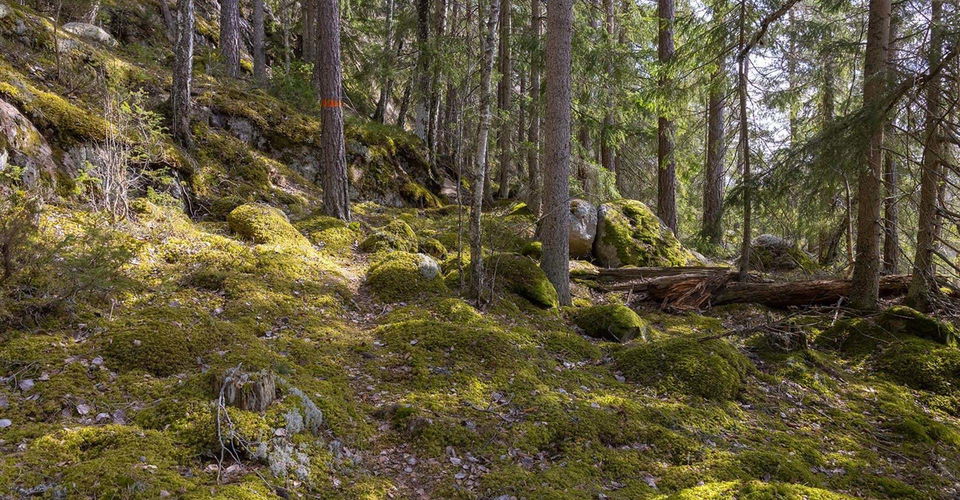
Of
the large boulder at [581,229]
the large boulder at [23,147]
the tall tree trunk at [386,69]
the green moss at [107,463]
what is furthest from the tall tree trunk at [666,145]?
the green moss at [107,463]

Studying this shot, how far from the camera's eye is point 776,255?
43.5 feet

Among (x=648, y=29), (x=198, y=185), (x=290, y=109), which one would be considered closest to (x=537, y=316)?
(x=198, y=185)

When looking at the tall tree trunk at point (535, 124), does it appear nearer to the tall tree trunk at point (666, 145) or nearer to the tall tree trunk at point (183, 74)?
the tall tree trunk at point (666, 145)

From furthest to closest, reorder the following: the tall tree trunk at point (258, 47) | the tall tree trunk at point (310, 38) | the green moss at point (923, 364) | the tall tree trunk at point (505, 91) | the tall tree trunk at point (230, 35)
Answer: the tall tree trunk at point (310, 38), the tall tree trunk at point (258, 47), the tall tree trunk at point (230, 35), the tall tree trunk at point (505, 91), the green moss at point (923, 364)

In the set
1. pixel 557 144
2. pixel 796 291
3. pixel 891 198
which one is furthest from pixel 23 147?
pixel 891 198

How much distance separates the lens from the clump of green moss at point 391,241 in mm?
8852

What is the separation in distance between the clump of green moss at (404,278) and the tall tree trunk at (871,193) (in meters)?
6.08

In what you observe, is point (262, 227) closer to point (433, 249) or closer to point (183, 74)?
point (433, 249)

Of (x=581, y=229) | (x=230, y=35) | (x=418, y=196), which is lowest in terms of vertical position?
(x=581, y=229)

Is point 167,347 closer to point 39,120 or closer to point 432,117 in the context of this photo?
point 39,120

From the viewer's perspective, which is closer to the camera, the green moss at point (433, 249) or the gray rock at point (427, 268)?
the gray rock at point (427, 268)

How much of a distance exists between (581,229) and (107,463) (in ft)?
30.8

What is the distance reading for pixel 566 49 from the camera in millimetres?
7652

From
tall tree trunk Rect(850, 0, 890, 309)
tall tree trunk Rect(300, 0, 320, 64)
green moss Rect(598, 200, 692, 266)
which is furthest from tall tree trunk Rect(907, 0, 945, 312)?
tall tree trunk Rect(300, 0, 320, 64)
